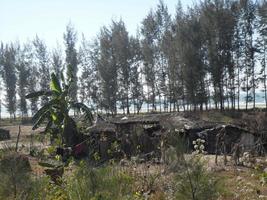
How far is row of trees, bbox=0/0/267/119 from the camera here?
3581 centimetres

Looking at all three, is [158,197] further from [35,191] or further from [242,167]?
[242,167]

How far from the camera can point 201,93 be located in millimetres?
36750

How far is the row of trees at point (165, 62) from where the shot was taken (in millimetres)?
35812

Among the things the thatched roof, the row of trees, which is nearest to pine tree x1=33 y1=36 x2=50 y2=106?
the row of trees

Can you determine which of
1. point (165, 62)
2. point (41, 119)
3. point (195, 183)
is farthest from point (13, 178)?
point (165, 62)

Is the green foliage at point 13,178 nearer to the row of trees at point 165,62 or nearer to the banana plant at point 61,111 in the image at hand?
the banana plant at point 61,111

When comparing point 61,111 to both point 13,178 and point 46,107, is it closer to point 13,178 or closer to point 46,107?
point 46,107

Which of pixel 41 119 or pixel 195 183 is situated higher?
pixel 41 119

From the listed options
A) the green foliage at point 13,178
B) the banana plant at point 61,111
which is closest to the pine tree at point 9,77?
the banana plant at point 61,111

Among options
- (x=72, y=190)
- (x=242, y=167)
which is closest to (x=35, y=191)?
(x=72, y=190)

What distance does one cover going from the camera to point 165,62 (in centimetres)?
4047

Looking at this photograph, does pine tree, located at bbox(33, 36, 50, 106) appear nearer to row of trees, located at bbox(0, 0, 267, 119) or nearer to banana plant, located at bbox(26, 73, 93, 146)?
row of trees, located at bbox(0, 0, 267, 119)

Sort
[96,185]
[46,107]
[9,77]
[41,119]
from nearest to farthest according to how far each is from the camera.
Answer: [96,185] → [41,119] → [46,107] → [9,77]

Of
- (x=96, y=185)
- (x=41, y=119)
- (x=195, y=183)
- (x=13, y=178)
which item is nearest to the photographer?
(x=96, y=185)
